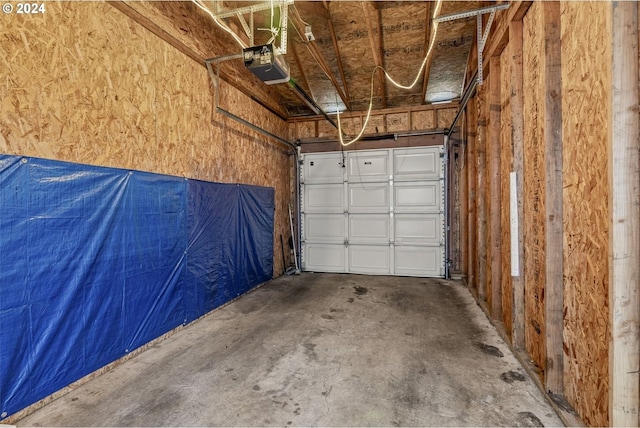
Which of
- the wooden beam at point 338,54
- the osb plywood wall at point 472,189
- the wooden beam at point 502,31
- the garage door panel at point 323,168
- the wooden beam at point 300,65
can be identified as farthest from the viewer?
the garage door panel at point 323,168

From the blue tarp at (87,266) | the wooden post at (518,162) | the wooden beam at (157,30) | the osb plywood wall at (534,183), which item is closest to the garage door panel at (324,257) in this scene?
the blue tarp at (87,266)

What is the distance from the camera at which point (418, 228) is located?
226 inches

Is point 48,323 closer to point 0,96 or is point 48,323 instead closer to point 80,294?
point 80,294

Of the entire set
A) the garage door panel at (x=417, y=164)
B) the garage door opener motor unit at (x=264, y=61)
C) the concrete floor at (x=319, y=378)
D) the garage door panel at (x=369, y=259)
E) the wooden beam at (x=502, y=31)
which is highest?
the wooden beam at (x=502, y=31)

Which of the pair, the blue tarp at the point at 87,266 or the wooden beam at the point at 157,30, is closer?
the blue tarp at the point at 87,266

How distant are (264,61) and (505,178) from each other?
2.74 m

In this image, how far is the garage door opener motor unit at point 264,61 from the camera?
8.50 ft

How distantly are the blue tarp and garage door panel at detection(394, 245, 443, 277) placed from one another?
3793mm

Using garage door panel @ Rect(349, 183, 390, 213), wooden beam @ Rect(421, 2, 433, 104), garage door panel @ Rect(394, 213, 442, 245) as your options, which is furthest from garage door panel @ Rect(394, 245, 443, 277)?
wooden beam @ Rect(421, 2, 433, 104)

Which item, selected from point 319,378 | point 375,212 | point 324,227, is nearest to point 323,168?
point 324,227

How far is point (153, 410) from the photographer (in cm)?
189

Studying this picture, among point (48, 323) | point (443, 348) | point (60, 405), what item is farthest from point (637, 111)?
point (60, 405)

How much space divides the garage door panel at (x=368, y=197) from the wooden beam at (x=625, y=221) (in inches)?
180

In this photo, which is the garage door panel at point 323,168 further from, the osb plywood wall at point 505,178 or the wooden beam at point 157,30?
the osb plywood wall at point 505,178
